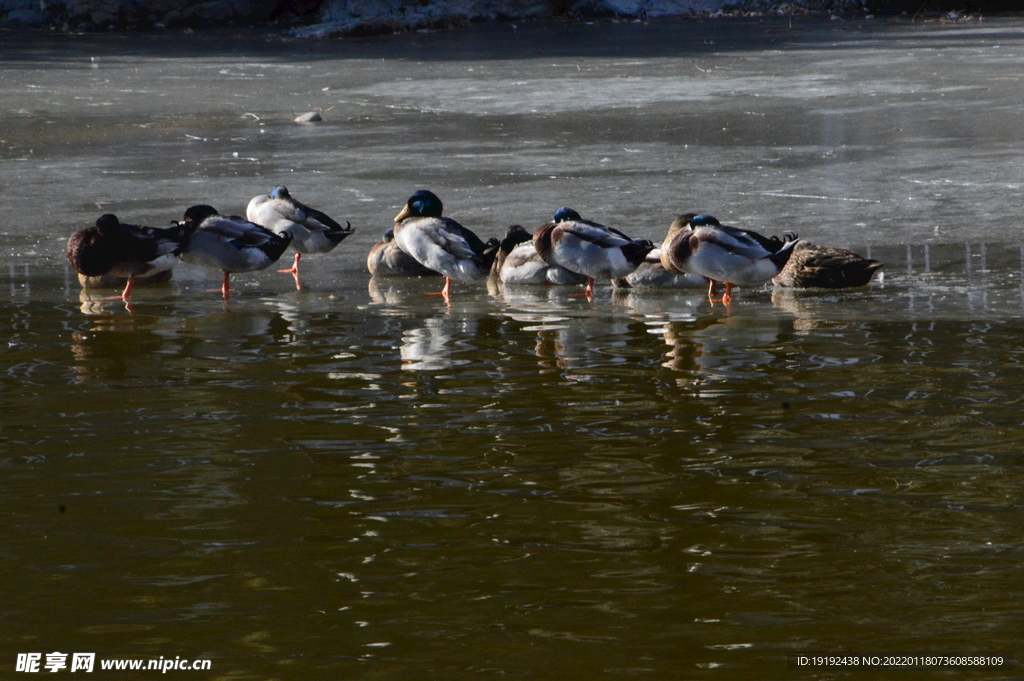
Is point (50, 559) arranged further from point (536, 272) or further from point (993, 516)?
point (536, 272)

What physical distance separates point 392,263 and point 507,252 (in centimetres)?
66

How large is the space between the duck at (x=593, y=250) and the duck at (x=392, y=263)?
92 centimetres

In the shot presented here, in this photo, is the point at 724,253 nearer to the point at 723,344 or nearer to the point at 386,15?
the point at 723,344

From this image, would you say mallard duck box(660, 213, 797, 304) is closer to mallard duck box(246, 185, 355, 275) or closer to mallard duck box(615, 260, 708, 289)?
mallard duck box(615, 260, 708, 289)

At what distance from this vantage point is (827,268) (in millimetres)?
6895

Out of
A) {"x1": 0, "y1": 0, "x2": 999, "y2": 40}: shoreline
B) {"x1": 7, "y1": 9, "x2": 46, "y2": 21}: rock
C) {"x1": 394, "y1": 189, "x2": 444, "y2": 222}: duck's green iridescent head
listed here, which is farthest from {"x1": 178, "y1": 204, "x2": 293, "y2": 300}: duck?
{"x1": 7, "y1": 9, "x2": 46, "y2": 21}: rock

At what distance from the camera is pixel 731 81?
17109 millimetres

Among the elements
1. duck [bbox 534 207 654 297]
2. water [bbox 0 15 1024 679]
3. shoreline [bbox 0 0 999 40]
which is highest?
shoreline [bbox 0 0 999 40]

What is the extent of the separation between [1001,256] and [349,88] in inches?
460

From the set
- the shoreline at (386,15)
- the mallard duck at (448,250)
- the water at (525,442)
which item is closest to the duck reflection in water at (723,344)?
the water at (525,442)

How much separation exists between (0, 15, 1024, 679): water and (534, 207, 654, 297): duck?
0.71ft

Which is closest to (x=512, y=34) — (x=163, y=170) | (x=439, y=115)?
(x=439, y=115)

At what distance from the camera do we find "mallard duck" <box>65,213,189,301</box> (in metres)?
7.23

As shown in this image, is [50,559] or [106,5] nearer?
[50,559]
